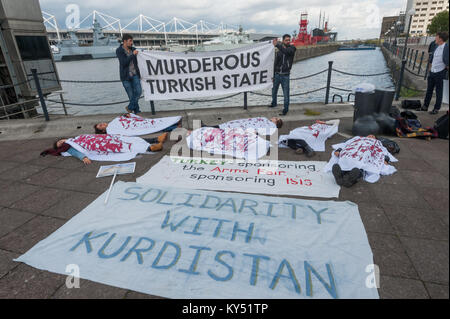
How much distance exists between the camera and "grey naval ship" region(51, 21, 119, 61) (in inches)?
2985

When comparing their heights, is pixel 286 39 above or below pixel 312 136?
above

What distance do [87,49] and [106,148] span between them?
8748 cm

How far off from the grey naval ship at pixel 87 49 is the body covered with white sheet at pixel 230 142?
86691 mm

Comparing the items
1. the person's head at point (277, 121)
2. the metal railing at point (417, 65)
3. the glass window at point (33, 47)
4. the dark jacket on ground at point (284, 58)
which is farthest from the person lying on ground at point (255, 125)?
the glass window at point (33, 47)

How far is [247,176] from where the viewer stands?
4.06 m

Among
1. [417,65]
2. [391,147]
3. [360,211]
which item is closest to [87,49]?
[417,65]

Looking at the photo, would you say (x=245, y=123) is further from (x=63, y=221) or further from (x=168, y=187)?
(x=63, y=221)

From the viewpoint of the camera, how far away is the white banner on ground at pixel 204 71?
7.16 metres

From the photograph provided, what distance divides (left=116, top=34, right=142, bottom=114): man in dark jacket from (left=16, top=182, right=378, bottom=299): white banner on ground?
462 centimetres

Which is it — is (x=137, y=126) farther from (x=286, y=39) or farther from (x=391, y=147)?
(x=391, y=147)

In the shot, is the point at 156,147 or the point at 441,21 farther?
the point at 441,21

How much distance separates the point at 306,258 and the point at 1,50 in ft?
42.0

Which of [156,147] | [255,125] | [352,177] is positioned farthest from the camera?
[255,125]

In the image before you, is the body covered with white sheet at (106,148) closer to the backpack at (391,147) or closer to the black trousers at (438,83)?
the backpack at (391,147)
